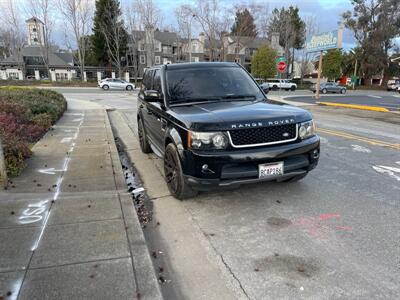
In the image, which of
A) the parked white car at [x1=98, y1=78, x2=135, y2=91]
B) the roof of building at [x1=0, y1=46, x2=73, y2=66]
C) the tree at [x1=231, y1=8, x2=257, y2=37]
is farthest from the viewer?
the roof of building at [x1=0, y1=46, x2=73, y2=66]

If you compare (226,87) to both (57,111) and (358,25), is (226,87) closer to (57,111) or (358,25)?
(57,111)

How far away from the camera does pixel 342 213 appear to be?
421cm

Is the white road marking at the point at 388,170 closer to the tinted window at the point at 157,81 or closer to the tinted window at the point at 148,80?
the tinted window at the point at 157,81

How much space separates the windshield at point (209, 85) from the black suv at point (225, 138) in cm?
2

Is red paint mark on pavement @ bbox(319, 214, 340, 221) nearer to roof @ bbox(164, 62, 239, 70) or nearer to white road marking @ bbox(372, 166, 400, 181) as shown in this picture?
white road marking @ bbox(372, 166, 400, 181)

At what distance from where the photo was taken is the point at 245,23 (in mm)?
56250

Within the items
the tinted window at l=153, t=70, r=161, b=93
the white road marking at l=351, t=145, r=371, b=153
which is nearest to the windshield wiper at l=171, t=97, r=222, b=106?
the tinted window at l=153, t=70, r=161, b=93

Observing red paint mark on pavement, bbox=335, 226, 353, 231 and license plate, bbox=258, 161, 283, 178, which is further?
license plate, bbox=258, 161, 283, 178

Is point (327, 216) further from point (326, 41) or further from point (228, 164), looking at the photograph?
point (326, 41)

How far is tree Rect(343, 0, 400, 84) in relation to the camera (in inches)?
2405

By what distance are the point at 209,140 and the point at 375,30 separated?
70641mm

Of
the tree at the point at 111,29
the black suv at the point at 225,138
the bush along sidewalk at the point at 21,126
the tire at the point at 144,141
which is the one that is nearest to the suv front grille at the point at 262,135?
the black suv at the point at 225,138

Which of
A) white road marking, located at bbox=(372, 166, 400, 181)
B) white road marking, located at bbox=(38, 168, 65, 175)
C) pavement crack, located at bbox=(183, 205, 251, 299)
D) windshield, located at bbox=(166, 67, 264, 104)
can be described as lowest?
pavement crack, located at bbox=(183, 205, 251, 299)

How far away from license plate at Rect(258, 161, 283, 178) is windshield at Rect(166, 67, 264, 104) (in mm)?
1476
